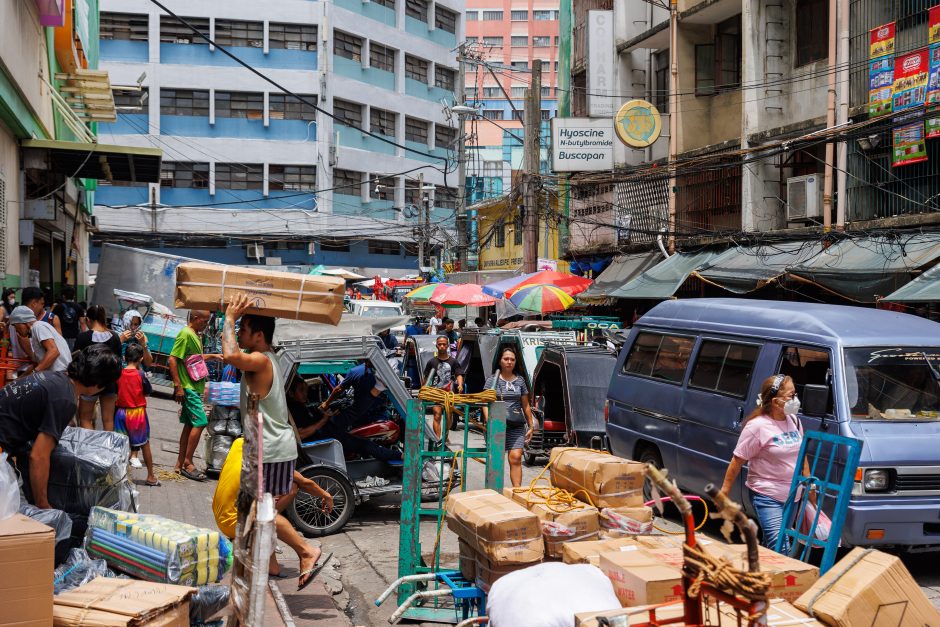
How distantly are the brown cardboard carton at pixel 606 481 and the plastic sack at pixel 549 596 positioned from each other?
1.66 metres

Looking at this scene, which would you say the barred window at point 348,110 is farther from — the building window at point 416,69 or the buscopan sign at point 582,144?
the buscopan sign at point 582,144

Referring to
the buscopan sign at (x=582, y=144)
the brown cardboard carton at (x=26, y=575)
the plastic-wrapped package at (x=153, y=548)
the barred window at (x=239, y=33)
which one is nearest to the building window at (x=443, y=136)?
the barred window at (x=239, y=33)

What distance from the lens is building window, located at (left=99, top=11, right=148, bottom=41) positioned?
42812 mm

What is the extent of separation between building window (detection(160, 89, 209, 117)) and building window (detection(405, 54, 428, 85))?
11.2 meters

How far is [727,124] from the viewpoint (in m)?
22.1

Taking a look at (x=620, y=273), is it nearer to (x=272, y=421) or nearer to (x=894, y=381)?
(x=894, y=381)

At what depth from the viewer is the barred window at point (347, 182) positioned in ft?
150

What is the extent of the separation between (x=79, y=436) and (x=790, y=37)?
57.6ft

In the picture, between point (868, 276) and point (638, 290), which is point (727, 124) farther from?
point (868, 276)

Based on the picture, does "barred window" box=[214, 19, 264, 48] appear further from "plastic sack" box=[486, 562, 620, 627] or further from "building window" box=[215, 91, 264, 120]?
"plastic sack" box=[486, 562, 620, 627]

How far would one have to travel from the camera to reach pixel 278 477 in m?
6.50

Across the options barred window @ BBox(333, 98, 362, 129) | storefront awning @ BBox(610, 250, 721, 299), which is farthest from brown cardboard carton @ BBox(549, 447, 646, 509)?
barred window @ BBox(333, 98, 362, 129)

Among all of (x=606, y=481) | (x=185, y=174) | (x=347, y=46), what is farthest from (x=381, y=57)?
(x=606, y=481)

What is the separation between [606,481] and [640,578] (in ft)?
6.10
